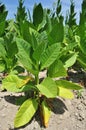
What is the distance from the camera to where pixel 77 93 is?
3.20m

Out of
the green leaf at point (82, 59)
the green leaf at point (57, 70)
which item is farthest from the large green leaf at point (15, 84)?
the green leaf at point (82, 59)

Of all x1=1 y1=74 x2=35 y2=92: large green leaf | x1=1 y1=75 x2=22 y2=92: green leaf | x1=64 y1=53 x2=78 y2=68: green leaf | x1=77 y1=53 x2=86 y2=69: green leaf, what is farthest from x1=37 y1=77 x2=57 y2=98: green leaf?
x1=77 y1=53 x2=86 y2=69: green leaf

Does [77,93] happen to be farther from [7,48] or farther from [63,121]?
[7,48]

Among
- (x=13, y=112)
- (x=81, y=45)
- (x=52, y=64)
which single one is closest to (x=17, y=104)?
(x=13, y=112)

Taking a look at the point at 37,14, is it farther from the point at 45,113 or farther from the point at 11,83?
the point at 45,113

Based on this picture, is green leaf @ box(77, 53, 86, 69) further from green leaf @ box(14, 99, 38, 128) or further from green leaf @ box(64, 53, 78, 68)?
green leaf @ box(14, 99, 38, 128)

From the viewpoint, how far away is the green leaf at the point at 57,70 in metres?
2.77

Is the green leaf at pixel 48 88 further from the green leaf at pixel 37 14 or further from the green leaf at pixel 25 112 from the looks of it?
the green leaf at pixel 37 14

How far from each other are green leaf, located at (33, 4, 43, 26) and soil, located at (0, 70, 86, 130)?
1.11 meters

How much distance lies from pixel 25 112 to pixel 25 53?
52cm

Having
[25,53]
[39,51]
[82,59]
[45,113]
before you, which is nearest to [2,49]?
[25,53]

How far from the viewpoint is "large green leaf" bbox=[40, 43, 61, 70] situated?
276cm

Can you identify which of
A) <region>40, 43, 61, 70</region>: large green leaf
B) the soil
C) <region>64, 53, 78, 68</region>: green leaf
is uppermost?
<region>40, 43, 61, 70</region>: large green leaf

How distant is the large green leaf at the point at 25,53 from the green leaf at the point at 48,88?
18cm
